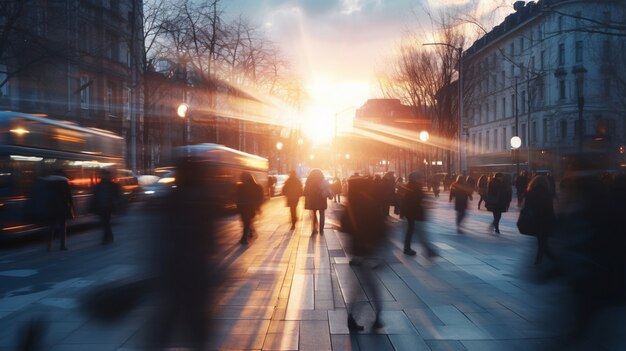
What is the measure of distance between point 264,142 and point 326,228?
46.0 meters

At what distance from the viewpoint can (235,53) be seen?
44.4m

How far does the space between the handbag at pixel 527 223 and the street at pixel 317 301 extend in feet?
1.53

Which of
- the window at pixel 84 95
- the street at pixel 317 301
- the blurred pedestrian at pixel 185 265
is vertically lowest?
the street at pixel 317 301

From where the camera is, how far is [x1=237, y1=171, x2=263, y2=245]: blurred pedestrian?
14.9m

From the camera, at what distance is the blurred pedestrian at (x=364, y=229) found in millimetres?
6883

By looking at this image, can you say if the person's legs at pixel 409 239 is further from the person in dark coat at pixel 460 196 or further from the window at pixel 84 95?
the window at pixel 84 95

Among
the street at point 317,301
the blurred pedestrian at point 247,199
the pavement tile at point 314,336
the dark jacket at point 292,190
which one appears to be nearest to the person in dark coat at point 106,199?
the street at point 317,301

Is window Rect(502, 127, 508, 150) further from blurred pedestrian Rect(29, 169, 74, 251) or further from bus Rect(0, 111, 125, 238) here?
blurred pedestrian Rect(29, 169, 74, 251)

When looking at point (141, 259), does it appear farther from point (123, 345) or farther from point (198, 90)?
point (198, 90)

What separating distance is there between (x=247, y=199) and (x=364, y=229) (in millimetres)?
8317

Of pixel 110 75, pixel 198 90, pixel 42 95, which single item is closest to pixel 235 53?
pixel 198 90

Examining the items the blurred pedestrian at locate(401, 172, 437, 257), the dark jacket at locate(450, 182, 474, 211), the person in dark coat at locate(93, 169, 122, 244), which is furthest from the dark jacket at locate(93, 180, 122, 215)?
the dark jacket at locate(450, 182, 474, 211)

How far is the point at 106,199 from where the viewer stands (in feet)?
49.6

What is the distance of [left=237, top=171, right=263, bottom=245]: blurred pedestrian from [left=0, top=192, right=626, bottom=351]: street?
1089 mm
